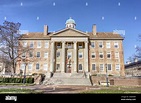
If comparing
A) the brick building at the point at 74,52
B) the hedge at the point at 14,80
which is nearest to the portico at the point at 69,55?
the brick building at the point at 74,52

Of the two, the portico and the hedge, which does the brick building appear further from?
the hedge

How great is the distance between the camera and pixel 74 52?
122ft

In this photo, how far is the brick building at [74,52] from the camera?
37594mm

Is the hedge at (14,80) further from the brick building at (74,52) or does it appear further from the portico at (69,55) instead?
Answer: the brick building at (74,52)

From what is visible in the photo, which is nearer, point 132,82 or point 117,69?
point 132,82

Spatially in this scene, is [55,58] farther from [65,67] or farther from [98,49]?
[98,49]

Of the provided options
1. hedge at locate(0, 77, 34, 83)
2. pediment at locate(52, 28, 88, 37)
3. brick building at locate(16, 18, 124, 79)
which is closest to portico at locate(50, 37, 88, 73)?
brick building at locate(16, 18, 124, 79)

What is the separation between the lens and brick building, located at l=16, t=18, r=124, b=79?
37.6 metres

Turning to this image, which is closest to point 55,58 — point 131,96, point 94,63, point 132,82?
point 94,63

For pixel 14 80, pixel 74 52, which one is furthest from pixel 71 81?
pixel 14 80

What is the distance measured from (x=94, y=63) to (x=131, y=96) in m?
35.1

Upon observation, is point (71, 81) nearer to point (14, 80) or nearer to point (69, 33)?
point (14, 80)

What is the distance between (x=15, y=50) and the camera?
29.9 meters

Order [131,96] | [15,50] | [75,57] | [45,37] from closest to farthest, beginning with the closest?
1. [131,96]
2. [15,50]
3. [75,57]
4. [45,37]
